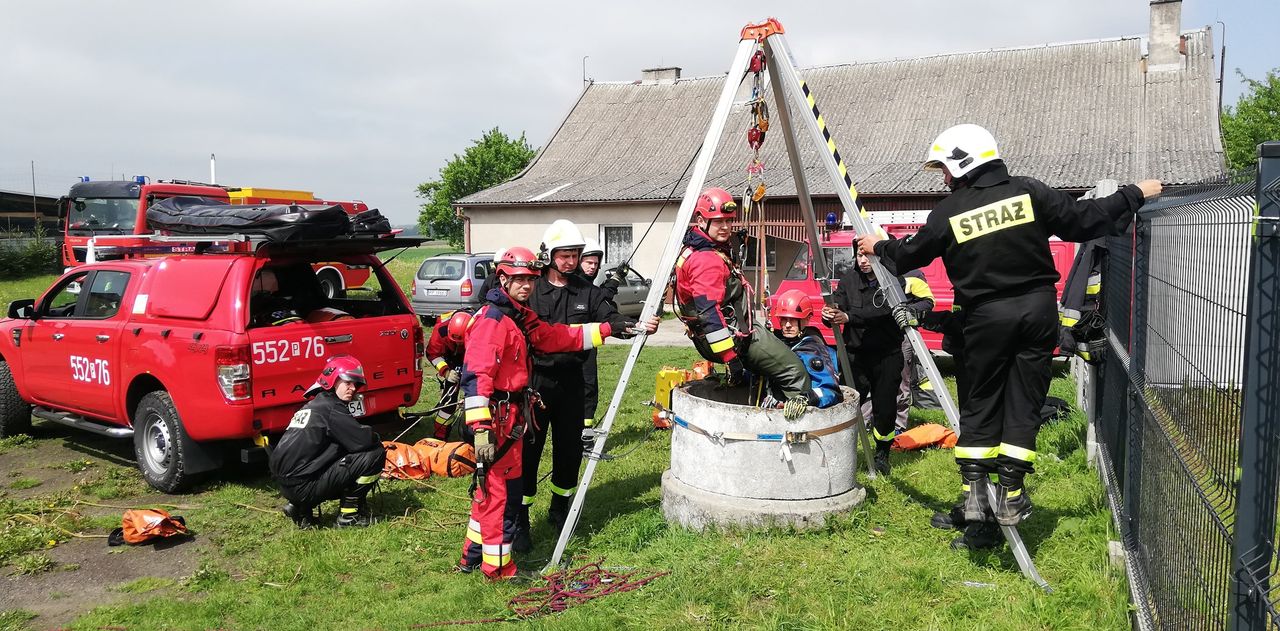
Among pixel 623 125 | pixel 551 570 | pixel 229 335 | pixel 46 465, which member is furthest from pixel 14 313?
pixel 623 125

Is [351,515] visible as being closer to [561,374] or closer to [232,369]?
[232,369]

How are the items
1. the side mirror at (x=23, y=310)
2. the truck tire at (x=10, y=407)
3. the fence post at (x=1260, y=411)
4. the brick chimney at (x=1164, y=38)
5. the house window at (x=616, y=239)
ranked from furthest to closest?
the house window at (x=616, y=239), the brick chimney at (x=1164, y=38), the truck tire at (x=10, y=407), the side mirror at (x=23, y=310), the fence post at (x=1260, y=411)

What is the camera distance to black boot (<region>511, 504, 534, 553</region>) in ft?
17.7

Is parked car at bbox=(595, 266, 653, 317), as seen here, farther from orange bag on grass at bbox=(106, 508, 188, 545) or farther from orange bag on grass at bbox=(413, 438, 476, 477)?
orange bag on grass at bbox=(106, 508, 188, 545)

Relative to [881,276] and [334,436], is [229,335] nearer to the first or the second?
[334,436]

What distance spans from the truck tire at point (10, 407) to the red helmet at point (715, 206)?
23.9ft

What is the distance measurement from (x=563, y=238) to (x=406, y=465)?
2.48 m

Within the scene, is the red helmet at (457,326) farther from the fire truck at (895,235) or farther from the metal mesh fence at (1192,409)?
the fire truck at (895,235)

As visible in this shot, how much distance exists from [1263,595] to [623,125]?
2834cm

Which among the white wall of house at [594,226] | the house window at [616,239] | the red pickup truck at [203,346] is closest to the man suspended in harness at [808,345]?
the red pickup truck at [203,346]

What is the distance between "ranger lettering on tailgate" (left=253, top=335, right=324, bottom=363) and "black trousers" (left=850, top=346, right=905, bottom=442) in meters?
4.19

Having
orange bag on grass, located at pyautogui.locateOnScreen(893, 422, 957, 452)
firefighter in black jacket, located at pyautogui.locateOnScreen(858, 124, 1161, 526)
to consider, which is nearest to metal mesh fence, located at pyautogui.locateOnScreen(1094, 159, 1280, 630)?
firefighter in black jacket, located at pyautogui.locateOnScreen(858, 124, 1161, 526)

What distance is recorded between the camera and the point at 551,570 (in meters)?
4.90

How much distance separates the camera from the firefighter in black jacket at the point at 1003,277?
4.01m
